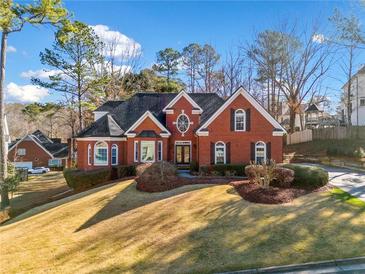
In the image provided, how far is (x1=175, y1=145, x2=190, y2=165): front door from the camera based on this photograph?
28078mm

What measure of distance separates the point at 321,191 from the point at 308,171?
134 centimetres

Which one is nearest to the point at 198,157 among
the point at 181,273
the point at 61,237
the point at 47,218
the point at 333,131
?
the point at 47,218

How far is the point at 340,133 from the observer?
133 ft

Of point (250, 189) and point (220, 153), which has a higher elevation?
point (220, 153)

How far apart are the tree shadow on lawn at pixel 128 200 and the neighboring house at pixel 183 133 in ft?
20.9

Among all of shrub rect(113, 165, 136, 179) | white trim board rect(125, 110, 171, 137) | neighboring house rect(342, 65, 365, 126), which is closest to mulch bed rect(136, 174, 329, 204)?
shrub rect(113, 165, 136, 179)

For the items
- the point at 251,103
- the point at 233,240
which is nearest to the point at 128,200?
the point at 233,240

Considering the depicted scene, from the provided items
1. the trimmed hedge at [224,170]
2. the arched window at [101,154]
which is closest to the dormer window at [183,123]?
the trimmed hedge at [224,170]

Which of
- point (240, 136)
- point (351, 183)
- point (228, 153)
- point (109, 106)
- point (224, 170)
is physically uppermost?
point (109, 106)

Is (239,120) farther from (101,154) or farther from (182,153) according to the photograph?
(101,154)

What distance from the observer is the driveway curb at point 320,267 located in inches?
337

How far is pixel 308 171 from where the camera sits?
1736cm

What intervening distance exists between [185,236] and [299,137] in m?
38.3

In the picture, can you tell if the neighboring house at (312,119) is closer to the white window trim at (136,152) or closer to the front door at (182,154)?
the front door at (182,154)
